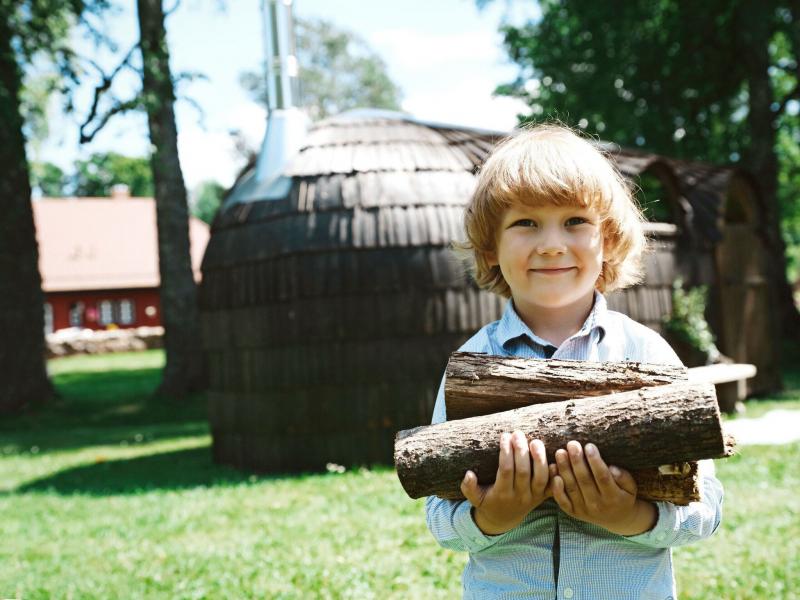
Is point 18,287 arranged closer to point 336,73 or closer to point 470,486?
point 470,486

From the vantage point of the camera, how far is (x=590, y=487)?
1.87 metres

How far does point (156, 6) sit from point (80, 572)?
13.7 meters

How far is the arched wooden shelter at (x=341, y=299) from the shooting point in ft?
27.9

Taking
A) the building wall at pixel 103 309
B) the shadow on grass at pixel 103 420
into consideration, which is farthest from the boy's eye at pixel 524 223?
the building wall at pixel 103 309

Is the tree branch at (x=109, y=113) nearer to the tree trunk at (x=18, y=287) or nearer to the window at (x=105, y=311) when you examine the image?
the tree trunk at (x=18, y=287)

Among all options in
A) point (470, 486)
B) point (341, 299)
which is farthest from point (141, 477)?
point (470, 486)

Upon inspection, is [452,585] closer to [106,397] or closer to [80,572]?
[80,572]

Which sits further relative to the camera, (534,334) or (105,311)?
(105,311)

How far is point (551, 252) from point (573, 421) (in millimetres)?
444

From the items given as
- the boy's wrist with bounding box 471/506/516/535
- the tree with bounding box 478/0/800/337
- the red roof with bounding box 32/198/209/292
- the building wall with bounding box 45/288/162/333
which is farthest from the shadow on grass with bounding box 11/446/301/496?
the building wall with bounding box 45/288/162/333

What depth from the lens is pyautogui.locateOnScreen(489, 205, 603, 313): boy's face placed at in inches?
82.4

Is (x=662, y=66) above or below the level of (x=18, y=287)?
above

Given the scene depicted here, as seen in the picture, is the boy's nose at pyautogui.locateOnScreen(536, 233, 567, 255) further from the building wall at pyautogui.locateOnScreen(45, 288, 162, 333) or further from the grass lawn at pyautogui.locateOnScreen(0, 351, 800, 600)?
the building wall at pyautogui.locateOnScreen(45, 288, 162, 333)

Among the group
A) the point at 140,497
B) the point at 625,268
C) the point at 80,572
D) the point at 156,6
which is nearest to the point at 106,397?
the point at 156,6
